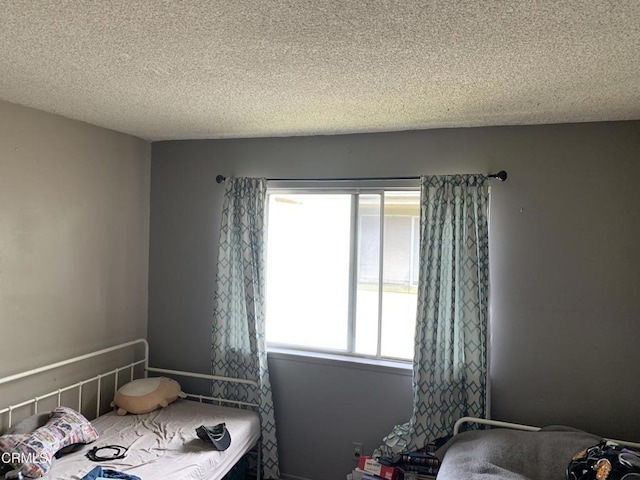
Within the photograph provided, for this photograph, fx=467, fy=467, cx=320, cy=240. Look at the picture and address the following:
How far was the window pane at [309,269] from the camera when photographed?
10.4ft

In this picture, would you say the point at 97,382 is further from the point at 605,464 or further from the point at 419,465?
the point at 605,464

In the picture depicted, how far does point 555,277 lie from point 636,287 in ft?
1.28

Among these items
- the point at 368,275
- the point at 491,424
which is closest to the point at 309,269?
the point at 368,275

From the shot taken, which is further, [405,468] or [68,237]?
[68,237]

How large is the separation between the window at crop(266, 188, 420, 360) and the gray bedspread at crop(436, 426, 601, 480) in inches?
29.2

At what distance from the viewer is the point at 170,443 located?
260cm

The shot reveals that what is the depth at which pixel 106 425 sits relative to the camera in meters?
2.82

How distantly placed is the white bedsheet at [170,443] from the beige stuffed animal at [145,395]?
0.14ft

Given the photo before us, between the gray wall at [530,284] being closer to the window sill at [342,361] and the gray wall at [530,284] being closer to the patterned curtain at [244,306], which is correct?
the window sill at [342,361]

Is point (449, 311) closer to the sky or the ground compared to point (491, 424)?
closer to the sky

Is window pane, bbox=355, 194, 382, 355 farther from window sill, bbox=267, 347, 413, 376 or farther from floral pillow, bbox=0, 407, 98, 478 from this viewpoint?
floral pillow, bbox=0, 407, 98, 478

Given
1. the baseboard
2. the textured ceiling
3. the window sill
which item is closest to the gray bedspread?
the window sill

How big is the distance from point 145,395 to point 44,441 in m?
0.74

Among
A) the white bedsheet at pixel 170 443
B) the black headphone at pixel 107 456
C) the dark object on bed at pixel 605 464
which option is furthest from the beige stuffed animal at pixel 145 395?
the dark object on bed at pixel 605 464
